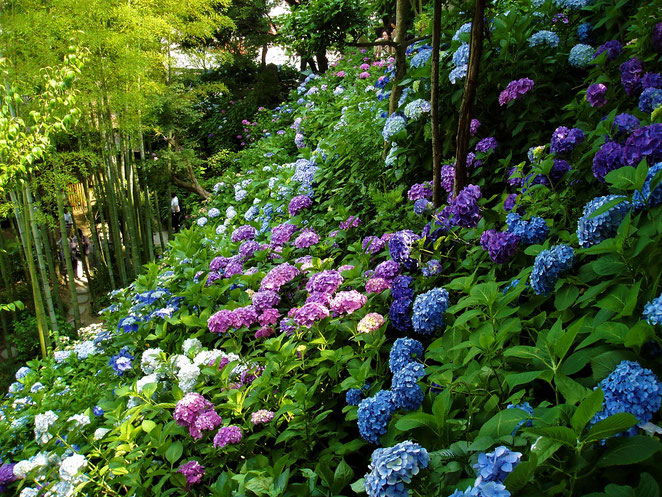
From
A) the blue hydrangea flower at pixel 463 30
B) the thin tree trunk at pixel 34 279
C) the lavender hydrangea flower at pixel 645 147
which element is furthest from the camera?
the thin tree trunk at pixel 34 279

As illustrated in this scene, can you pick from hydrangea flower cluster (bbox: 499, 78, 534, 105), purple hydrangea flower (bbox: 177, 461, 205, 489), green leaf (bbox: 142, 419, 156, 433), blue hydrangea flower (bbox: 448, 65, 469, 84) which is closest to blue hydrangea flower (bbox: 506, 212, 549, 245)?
hydrangea flower cluster (bbox: 499, 78, 534, 105)

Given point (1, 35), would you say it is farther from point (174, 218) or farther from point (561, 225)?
point (174, 218)

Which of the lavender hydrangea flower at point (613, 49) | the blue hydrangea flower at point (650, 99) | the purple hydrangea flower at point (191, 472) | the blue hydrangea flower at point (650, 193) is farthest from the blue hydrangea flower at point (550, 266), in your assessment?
the lavender hydrangea flower at point (613, 49)

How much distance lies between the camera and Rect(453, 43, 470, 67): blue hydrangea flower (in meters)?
1.87

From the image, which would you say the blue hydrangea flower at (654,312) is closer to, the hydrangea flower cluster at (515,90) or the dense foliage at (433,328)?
the dense foliage at (433,328)

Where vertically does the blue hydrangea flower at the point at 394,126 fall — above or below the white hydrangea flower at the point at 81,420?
above

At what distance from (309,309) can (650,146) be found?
38.3 inches

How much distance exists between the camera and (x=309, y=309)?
1419 mm

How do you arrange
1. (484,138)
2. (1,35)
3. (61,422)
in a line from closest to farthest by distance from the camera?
(61,422) → (484,138) → (1,35)

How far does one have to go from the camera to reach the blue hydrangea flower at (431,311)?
3.91ft

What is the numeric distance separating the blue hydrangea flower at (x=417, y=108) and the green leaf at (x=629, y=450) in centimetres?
161

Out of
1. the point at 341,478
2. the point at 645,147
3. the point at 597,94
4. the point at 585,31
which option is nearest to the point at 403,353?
the point at 341,478

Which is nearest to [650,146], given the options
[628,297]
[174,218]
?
[628,297]

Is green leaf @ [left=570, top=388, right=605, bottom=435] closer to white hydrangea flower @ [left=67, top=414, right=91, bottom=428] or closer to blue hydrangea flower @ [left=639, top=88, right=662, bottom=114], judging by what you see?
blue hydrangea flower @ [left=639, top=88, right=662, bottom=114]
